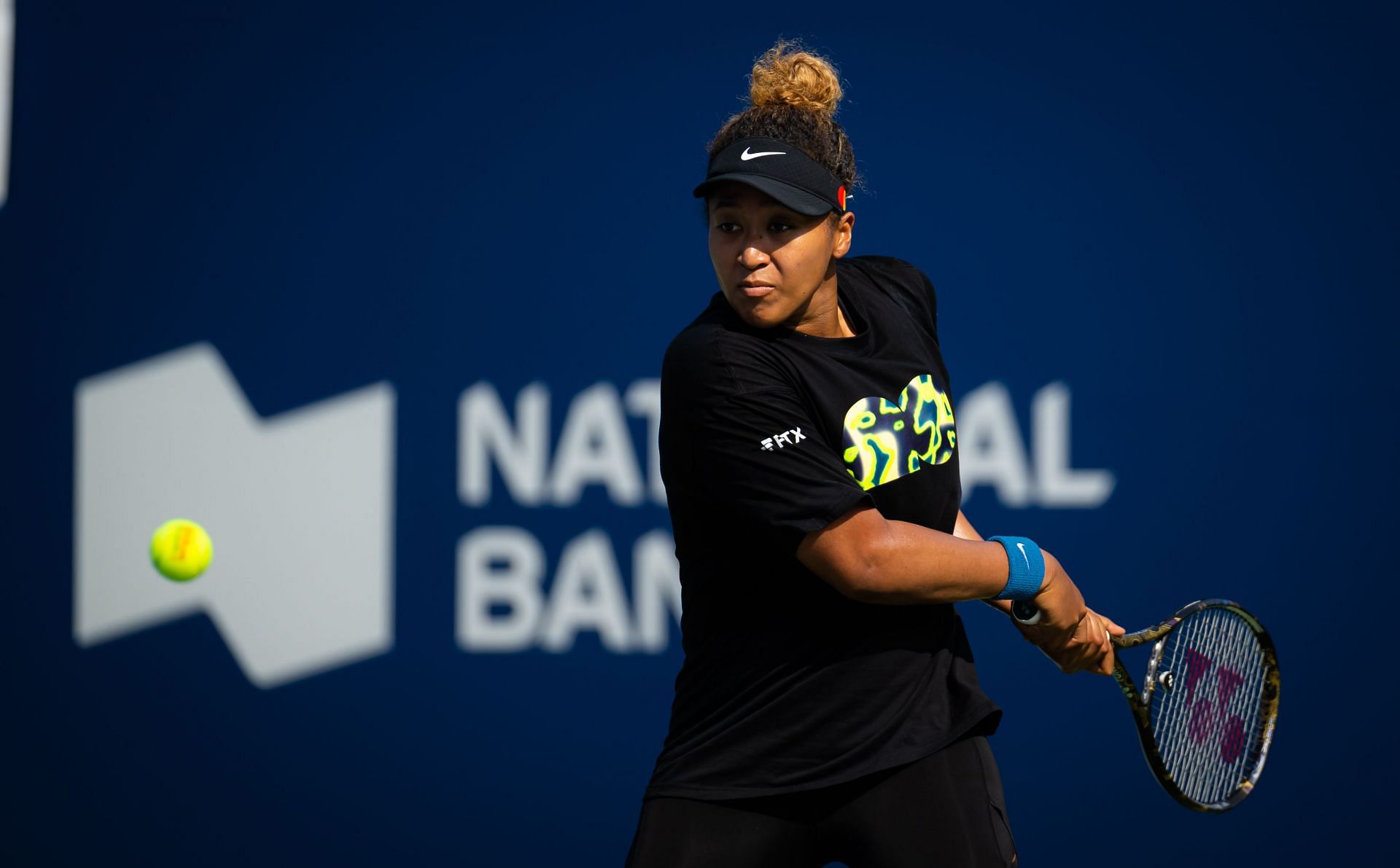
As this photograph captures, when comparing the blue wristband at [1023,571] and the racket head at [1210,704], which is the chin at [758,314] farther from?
the racket head at [1210,704]

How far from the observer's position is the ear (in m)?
2.03

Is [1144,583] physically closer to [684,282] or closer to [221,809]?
[684,282]

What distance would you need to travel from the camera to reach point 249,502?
372cm

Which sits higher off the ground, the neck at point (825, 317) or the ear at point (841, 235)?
the ear at point (841, 235)

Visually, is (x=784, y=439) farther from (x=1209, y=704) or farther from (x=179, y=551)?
(x=179, y=551)

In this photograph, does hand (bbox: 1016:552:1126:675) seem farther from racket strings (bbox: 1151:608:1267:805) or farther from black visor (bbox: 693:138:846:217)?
black visor (bbox: 693:138:846:217)

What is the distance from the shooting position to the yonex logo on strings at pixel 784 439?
1.83 m

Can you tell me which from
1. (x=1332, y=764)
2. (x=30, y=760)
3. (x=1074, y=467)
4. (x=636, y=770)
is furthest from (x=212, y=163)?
(x=1332, y=764)

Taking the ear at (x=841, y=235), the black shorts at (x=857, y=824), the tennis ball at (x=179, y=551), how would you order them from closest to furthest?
1. the black shorts at (x=857, y=824)
2. the ear at (x=841, y=235)
3. the tennis ball at (x=179, y=551)

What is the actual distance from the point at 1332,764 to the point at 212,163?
3.13m

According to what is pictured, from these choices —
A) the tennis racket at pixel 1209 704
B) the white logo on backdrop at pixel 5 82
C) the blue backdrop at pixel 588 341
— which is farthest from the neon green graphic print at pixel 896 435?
the white logo on backdrop at pixel 5 82

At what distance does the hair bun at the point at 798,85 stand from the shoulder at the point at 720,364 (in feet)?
1.17

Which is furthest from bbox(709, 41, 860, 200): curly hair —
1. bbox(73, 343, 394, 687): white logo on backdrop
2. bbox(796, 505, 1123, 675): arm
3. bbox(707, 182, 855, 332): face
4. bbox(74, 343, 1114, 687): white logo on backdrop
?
bbox(73, 343, 394, 687): white logo on backdrop

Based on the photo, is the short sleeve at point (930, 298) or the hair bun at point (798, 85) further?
the short sleeve at point (930, 298)
